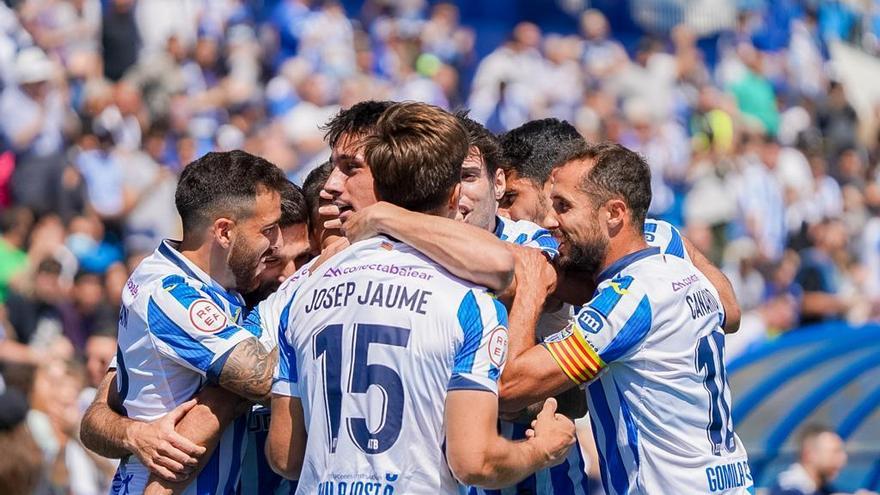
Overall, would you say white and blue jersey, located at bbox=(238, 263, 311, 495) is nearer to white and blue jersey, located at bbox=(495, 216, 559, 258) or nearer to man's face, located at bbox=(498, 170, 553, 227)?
white and blue jersey, located at bbox=(495, 216, 559, 258)

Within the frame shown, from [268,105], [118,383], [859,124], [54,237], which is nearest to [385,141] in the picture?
[118,383]

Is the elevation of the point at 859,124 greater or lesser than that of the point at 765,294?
greater

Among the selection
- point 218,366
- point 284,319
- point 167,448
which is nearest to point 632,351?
point 284,319

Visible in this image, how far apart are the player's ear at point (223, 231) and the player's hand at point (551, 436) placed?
51.0 inches

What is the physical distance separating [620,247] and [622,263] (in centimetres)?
7

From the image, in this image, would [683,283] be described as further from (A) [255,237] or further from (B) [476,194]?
(A) [255,237]

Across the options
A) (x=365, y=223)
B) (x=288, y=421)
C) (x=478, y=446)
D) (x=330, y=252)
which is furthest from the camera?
(x=330, y=252)

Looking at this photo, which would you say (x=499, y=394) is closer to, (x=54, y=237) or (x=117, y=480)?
(x=117, y=480)

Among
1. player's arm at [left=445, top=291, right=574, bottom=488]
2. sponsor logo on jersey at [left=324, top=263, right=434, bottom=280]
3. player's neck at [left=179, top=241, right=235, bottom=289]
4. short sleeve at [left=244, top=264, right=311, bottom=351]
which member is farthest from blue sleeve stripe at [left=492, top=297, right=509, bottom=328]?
player's neck at [left=179, top=241, right=235, bottom=289]

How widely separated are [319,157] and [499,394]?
10076 millimetres

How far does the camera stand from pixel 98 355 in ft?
32.8

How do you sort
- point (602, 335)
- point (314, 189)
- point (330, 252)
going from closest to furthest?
1. point (602, 335)
2. point (330, 252)
3. point (314, 189)

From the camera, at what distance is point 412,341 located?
4500 millimetres

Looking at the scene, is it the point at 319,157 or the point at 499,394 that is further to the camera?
the point at 319,157
